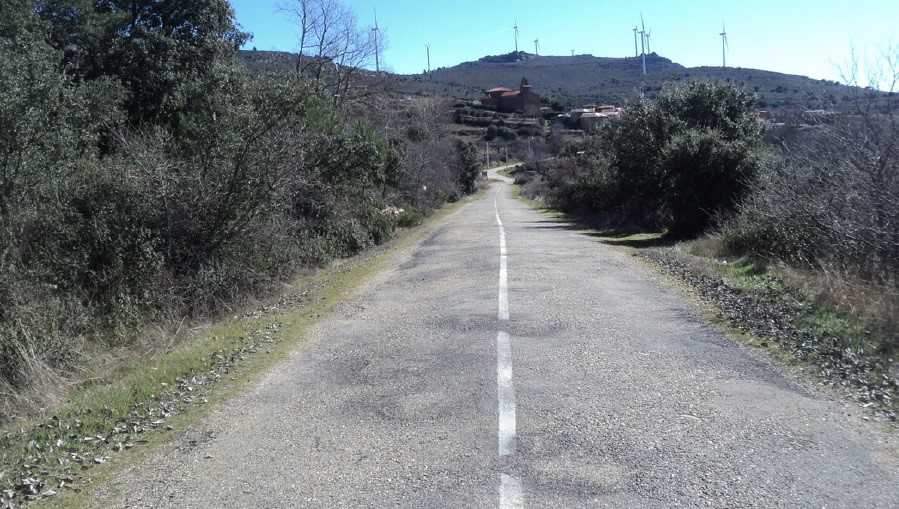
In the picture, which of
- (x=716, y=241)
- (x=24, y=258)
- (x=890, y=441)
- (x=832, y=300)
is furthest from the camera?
(x=716, y=241)

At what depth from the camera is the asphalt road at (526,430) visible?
5.05 meters

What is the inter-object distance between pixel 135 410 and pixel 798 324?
7.90 metres

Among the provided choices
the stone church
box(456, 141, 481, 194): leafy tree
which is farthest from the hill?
box(456, 141, 481, 194): leafy tree

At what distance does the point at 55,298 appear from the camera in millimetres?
12984

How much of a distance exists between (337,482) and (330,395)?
216 centimetres

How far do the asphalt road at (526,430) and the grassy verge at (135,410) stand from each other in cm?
32

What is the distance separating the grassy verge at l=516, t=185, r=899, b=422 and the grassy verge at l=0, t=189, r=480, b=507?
19.3 feet

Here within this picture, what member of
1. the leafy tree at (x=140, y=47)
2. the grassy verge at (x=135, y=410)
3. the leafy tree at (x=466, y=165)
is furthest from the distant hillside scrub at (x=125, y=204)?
the leafy tree at (x=466, y=165)

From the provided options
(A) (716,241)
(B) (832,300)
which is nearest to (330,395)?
(B) (832,300)

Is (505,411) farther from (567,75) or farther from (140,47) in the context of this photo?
(567,75)

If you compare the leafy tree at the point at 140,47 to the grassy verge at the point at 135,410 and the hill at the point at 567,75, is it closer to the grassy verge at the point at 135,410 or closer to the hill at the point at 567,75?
the grassy verge at the point at 135,410

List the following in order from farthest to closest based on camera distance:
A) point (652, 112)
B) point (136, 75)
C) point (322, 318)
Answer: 1. point (652, 112)
2. point (136, 75)
3. point (322, 318)

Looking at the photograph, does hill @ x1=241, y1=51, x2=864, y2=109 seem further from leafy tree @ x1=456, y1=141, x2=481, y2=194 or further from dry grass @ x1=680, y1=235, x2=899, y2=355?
dry grass @ x1=680, y1=235, x2=899, y2=355

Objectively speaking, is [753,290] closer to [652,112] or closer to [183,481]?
[183,481]
